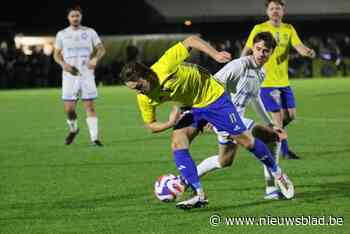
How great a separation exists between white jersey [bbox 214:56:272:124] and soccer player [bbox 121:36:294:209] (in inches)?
23.5

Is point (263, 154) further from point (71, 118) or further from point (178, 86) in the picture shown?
point (71, 118)

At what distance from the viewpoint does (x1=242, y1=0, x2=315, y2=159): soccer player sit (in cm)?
1431

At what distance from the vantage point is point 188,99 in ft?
31.7

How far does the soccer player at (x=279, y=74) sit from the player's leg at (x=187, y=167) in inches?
178

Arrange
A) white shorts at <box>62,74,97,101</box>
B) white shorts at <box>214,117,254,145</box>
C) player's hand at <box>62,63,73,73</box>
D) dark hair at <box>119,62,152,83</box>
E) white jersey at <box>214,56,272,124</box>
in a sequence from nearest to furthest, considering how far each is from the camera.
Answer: dark hair at <box>119,62,152,83</box>, white shorts at <box>214,117,254,145</box>, white jersey at <box>214,56,272,124</box>, player's hand at <box>62,63,73,73</box>, white shorts at <box>62,74,97,101</box>

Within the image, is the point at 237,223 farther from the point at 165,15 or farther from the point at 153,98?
the point at 165,15

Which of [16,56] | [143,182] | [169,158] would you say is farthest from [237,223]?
[16,56]

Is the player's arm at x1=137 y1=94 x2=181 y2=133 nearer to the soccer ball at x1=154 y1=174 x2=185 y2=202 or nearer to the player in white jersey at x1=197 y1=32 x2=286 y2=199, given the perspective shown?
the soccer ball at x1=154 y1=174 x2=185 y2=202

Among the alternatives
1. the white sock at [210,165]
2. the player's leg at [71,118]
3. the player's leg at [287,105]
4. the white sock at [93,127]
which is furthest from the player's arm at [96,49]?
the white sock at [210,165]

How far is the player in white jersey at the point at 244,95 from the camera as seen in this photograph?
10.4 meters

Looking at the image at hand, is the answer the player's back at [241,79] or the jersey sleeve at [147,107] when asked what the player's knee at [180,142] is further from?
the player's back at [241,79]

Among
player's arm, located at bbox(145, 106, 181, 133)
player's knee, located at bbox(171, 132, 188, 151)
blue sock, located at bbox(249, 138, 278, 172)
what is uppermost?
player's arm, located at bbox(145, 106, 181, 133)

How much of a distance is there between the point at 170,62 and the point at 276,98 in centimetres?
534

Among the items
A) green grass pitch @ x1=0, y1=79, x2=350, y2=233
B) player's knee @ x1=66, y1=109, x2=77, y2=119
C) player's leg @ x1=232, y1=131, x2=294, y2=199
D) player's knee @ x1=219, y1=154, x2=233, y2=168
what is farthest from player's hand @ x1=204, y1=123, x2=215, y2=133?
player's knee @ x1=66, y1=109, x2=77, y2=119
